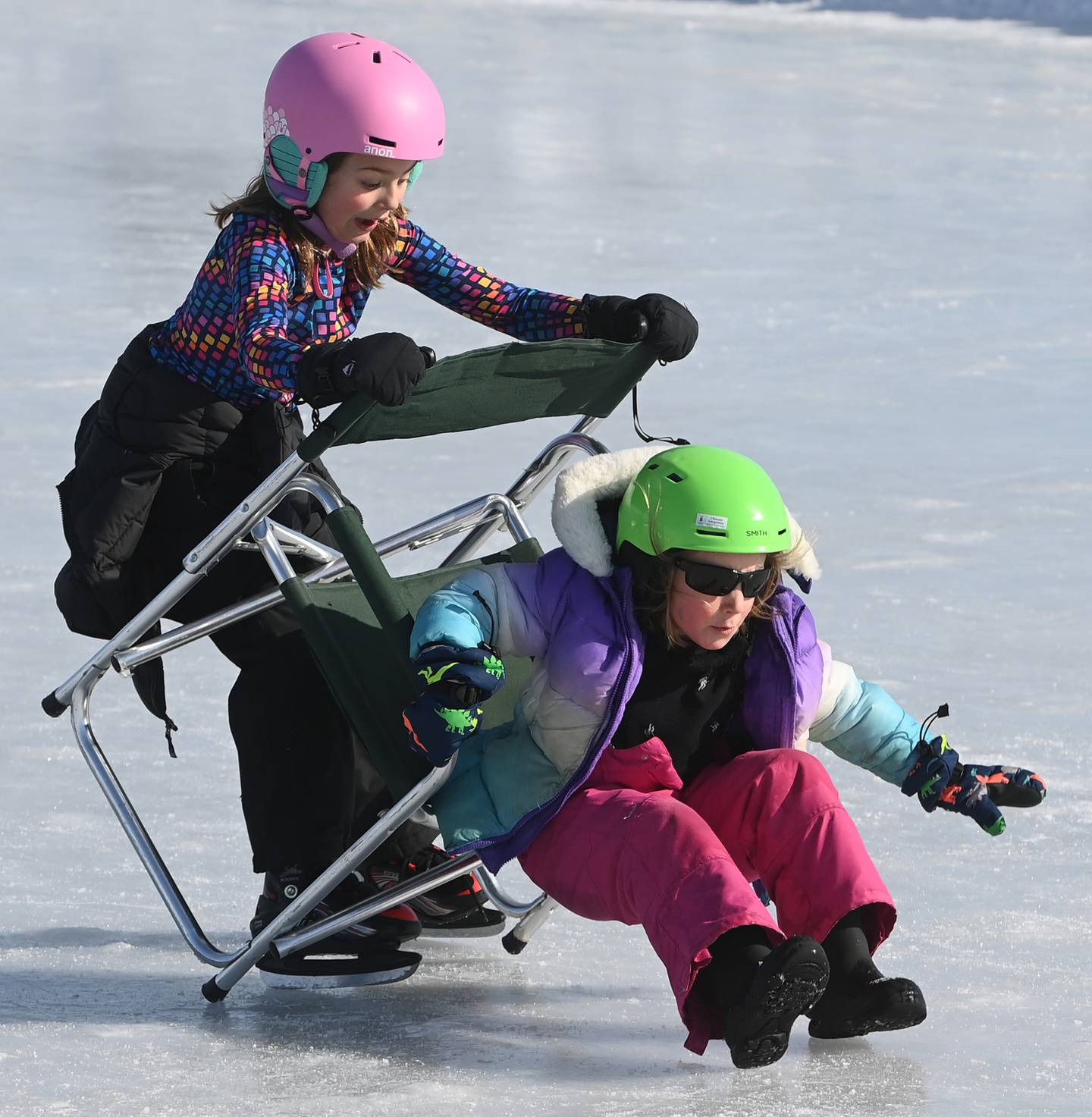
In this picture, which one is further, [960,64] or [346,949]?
[960,64]

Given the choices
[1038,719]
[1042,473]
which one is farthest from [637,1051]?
[1042,473]

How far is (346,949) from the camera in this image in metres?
2.77

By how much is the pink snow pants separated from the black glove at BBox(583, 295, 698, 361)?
22.8 inches

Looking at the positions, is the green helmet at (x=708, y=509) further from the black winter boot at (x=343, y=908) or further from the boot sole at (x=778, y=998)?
the black winter boot at (x=343, y=908)

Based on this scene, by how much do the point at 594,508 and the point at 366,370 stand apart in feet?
1.23

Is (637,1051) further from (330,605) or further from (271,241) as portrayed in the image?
(271,241)

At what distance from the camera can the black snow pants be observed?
2.79m

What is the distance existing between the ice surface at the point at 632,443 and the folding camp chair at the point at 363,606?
0.14 metres

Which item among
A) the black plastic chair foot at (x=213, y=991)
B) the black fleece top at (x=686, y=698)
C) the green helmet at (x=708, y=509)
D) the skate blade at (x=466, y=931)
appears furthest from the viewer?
the skate blade at (x=466, y=931)

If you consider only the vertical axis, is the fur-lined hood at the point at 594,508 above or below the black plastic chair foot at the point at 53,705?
above

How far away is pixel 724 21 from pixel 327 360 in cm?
1642

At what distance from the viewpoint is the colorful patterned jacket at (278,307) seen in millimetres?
2588

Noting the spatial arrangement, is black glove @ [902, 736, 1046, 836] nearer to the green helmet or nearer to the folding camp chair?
the green helmet

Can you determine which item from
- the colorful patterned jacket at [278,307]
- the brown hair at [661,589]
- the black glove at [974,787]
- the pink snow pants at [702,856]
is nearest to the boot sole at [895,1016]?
the pink snow pants at [702,856]
